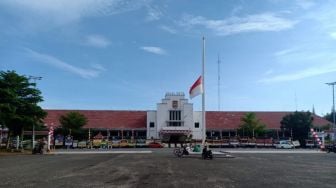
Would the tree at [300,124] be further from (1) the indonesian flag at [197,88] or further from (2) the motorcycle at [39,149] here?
(2) the motorcycle at [39,149]

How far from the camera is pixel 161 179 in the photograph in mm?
16031

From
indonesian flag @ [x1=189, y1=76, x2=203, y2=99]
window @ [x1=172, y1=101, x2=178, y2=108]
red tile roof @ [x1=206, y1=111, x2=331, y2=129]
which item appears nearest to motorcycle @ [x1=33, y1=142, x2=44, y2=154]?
indonesian flag @ [x1=189, y1=76, x2=203, y2=99]

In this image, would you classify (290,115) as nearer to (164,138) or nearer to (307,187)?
(164,138)

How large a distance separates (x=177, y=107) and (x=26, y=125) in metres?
47.9

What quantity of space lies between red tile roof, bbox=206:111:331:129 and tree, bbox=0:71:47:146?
4660 centimetres

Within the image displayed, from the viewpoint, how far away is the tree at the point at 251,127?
8488cm

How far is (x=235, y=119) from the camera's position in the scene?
92.9 m

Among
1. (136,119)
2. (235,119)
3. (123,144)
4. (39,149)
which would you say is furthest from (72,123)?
(39,149)

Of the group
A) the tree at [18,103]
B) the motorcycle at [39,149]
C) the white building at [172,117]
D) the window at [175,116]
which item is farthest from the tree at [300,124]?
the motorcycle at [39,149]

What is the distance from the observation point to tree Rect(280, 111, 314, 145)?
81.3 metres

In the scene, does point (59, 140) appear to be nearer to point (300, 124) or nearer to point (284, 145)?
point (284, 145)

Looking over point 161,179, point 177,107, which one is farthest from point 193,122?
point 161,179

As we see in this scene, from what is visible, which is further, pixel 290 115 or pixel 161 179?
pixel 290 115

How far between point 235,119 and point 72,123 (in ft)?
107
